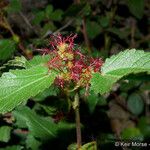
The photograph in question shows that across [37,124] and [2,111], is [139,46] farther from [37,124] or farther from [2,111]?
[2,111]

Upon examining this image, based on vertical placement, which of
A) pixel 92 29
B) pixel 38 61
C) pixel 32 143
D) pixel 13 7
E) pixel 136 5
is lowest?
pixel 32 143

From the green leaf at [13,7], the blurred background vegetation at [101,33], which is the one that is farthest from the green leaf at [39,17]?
the green leaf at [13,7]

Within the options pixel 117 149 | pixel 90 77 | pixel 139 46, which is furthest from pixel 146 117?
pixel 90 77

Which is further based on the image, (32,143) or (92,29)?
(92,29)

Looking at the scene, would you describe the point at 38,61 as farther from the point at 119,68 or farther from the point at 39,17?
the point at 39,17

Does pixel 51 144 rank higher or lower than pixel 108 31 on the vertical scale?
lower

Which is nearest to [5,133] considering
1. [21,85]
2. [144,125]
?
[21,85]

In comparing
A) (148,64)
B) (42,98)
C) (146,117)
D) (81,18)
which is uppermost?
(81,18)

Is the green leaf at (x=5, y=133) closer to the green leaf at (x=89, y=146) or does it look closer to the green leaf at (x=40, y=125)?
the green leaf at (x=40, y=125)
